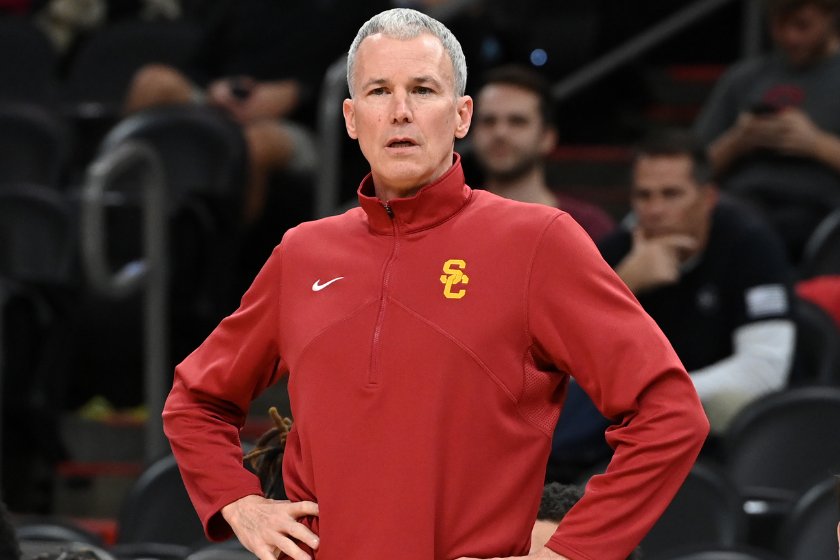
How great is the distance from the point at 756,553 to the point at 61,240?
9.18 feet

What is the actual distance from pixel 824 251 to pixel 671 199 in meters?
0.76

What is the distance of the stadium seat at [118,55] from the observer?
5.95 m

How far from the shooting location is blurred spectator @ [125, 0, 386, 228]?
482cm

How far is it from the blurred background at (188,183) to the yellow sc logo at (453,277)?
1396mm

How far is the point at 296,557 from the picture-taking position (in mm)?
1562

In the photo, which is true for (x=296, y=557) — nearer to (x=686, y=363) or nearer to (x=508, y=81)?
(x=686, y=363)

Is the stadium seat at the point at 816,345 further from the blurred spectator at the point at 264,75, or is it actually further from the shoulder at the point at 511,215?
the shoulder at the point at 511,215

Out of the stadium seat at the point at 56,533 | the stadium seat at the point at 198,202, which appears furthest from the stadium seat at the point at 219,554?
the stadium seat at the point at 198,202

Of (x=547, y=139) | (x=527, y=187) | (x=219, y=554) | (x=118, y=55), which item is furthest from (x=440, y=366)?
(x=118, y=55)

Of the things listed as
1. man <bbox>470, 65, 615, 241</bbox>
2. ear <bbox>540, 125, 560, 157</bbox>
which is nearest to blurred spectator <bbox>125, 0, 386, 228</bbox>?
man <bbox>470, 65, 615, 241</bbox>

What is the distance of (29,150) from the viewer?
5.03 metres

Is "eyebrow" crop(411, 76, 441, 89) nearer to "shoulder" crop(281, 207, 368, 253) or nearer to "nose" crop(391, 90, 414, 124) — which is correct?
"nose" crop(391, 90, 414, 124)

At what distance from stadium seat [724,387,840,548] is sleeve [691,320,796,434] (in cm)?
17

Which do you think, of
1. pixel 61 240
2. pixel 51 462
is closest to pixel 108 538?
pixel 51 462
